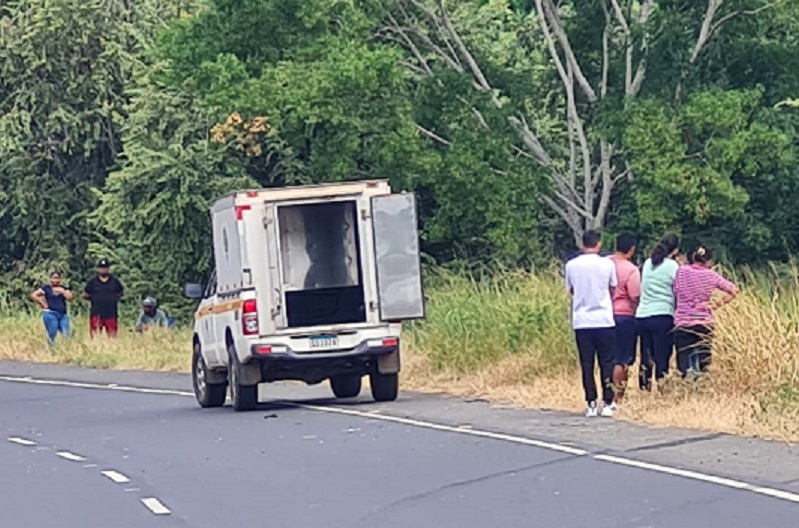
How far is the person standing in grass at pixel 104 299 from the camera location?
35125 millimetres

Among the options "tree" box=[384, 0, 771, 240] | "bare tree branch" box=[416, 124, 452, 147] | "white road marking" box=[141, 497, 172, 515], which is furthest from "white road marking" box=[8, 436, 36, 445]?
"tree" box=[384, 0, 771, 240]

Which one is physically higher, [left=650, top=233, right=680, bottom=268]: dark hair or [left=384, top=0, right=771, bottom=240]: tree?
[left=384, top=0, right=771, bottom=240]: tree

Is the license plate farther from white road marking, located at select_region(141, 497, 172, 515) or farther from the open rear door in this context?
white road marking, located at select_region(141, 497, 172, 515)

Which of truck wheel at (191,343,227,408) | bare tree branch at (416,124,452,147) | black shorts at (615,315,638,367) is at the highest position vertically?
bare tree branch at (416,124,452,147)

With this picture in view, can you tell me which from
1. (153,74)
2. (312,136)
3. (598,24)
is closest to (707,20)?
(598,24)

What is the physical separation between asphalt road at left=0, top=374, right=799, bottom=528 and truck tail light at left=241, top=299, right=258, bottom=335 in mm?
1306

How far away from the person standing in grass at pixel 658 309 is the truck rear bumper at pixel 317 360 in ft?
11.9

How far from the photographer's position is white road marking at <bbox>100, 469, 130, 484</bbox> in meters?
15.1

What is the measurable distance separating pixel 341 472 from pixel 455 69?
23805 millimetres

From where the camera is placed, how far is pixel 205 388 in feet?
76.8

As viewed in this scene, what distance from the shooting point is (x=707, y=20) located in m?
36.7

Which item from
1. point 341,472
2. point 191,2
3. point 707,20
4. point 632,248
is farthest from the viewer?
point 191,2

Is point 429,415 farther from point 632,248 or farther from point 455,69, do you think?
point 455,69

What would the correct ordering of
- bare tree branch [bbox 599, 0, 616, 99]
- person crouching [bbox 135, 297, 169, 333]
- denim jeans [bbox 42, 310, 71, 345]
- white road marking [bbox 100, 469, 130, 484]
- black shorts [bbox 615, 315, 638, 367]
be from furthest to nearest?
bare tree branch [bbox 599, 0, 616, 99]
person crouching [bbox 135, 297, 169, 333]
denim jeans [bbox 42, 310, 71, 345]
black shorts [bbox 615, 315, 638, 367]
white road marking [bbox 100, 469, 130, 484]
